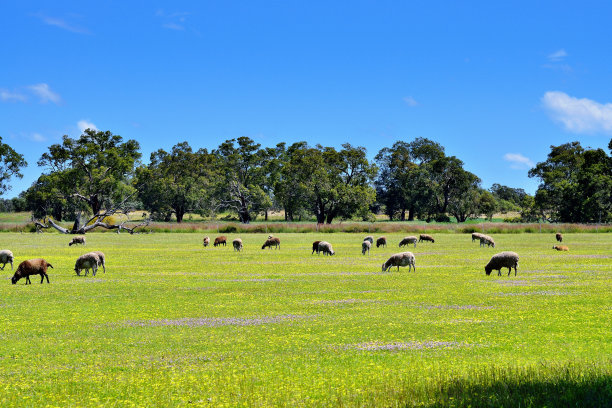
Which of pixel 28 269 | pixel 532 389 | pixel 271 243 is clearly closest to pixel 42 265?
pixel 28 269

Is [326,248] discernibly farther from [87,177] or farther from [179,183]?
[179,183]

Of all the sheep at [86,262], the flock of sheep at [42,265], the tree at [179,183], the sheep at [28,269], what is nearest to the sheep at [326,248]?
the flock of sheep at [42,265]

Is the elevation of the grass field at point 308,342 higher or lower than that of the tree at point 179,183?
lower

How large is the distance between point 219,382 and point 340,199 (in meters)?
101

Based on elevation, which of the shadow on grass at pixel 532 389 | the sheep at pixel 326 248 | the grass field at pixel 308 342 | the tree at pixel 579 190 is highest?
the tree at pixel 579 190

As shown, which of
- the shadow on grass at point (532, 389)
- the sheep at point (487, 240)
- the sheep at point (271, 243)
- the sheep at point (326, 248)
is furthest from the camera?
the sheep at point (487, 240)

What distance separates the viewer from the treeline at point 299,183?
106 metres

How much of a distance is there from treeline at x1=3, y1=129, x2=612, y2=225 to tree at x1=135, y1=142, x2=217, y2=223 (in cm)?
27

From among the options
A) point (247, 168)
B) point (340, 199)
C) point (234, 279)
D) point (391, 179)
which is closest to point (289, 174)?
point (340, 199)

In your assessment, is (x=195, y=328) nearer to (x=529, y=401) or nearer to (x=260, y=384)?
(x=260, y=384)

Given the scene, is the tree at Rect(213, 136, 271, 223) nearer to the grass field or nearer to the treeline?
the treeline

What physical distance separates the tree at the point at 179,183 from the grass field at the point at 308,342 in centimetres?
10569

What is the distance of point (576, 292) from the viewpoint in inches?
840

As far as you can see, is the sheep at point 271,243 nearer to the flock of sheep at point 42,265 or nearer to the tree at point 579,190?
the flock of sheep at point 42,265
